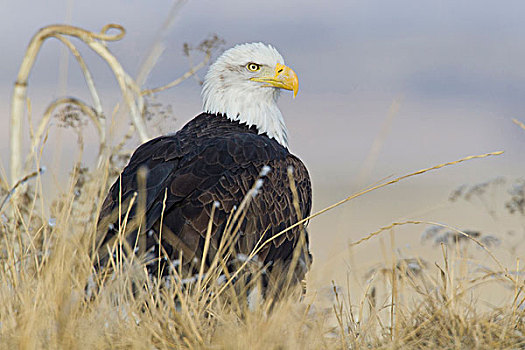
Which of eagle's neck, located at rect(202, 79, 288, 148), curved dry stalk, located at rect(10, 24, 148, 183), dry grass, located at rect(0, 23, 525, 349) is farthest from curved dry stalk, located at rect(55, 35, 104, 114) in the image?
dry grass, located at rect(0, 23, 525, 349)

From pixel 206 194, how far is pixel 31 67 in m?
2.95

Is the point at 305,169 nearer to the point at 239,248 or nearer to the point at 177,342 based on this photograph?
the point at 239,248

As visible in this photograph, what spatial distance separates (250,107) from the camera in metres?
5.95

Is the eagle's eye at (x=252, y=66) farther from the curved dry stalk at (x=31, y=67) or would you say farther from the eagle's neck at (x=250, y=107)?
the curved dry stalk at (x=31, y=67)

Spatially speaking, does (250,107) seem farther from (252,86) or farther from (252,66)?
(252,66)

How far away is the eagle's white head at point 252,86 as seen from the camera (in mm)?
5941

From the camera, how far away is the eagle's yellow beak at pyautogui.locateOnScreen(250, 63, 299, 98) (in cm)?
591

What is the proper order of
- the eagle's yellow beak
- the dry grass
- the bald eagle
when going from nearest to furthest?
the dry grass < the bald eagle < the eagle's yellow beak

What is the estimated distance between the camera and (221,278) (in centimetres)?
407

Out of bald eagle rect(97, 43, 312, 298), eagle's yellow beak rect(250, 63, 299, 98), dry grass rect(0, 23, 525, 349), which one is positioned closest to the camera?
dry grass rect(0, 23, 525, 349)

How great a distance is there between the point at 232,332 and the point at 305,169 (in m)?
2.56

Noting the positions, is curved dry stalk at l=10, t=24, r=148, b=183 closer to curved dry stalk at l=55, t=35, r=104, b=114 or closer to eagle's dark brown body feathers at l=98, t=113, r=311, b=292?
curved dry stalk at l=55, t=35, r=104, b=114

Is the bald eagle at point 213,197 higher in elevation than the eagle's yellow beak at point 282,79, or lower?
lower

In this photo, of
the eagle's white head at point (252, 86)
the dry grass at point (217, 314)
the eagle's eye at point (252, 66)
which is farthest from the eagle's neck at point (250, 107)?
the dry grass at point (217, 314)
